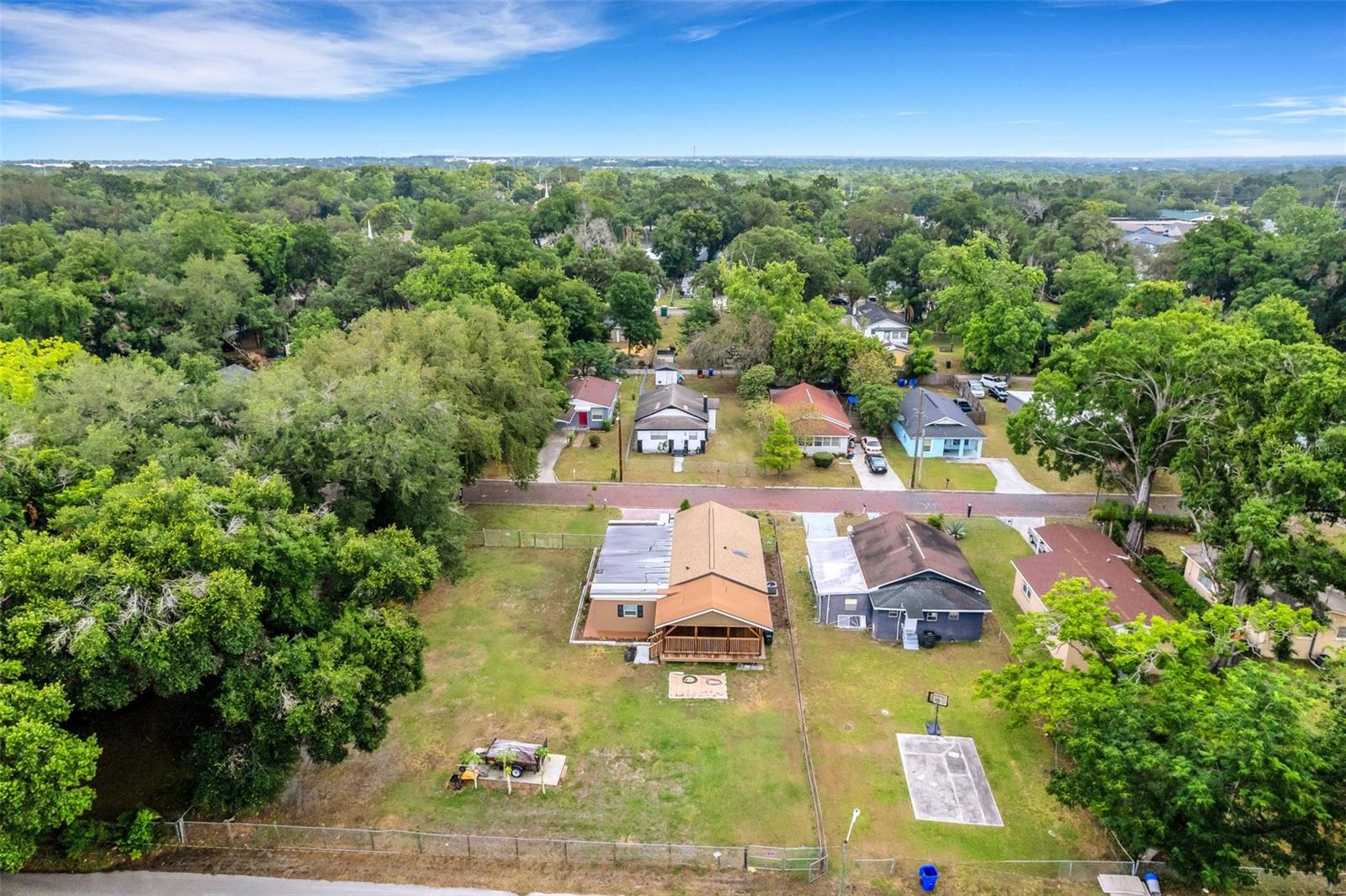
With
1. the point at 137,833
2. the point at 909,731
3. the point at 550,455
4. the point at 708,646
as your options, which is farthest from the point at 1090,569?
the point at 137,833

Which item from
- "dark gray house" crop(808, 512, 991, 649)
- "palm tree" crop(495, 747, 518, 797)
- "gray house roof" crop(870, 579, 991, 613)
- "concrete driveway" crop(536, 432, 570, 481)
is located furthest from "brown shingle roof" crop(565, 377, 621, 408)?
"palm tree" crop(495, 747, 518, 797)

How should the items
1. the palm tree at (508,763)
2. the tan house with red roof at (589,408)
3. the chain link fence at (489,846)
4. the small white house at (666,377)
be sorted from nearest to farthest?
the chain link fence at (489,846) → the palm tree at (508,763) → the tan house with red roof at (589,408) → the small white house at (666,377)

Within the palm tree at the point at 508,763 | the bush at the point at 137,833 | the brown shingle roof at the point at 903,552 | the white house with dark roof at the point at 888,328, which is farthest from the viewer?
the white house with dark roof at the point at 888,328

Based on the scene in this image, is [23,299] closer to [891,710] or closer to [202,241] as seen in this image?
[202,241]

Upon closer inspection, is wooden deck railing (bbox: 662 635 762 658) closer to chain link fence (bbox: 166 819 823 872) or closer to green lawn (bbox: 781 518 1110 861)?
green lawn (bbox: 781 518 1110 861)

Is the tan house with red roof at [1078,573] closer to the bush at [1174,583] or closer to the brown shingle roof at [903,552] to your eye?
the bush at [1174,583]

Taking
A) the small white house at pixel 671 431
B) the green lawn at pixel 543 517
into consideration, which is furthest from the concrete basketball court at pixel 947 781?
the small white house at pixel 671 431

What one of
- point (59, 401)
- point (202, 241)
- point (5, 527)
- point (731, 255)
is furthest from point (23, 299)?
point (731, 255)
